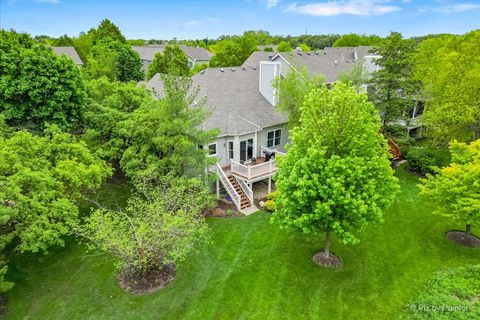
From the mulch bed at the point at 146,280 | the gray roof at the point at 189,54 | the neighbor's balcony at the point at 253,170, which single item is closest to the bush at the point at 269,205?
the neighbor's balcony at the point at 253,170

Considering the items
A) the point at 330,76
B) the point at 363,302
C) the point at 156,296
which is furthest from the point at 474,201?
the point at 330,76

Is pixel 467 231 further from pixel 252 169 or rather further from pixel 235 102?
pixel 235 102

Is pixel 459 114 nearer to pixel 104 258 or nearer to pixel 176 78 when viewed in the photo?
pixel 176 78

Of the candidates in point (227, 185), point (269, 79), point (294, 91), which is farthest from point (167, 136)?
point (269, 79)

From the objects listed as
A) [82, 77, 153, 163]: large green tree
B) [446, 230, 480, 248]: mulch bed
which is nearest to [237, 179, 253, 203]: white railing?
[82, 77, 153, 163]: large green tree

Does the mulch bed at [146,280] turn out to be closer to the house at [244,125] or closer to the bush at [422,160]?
the house at [244,125]

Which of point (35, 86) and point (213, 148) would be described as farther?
point (213, 148)
